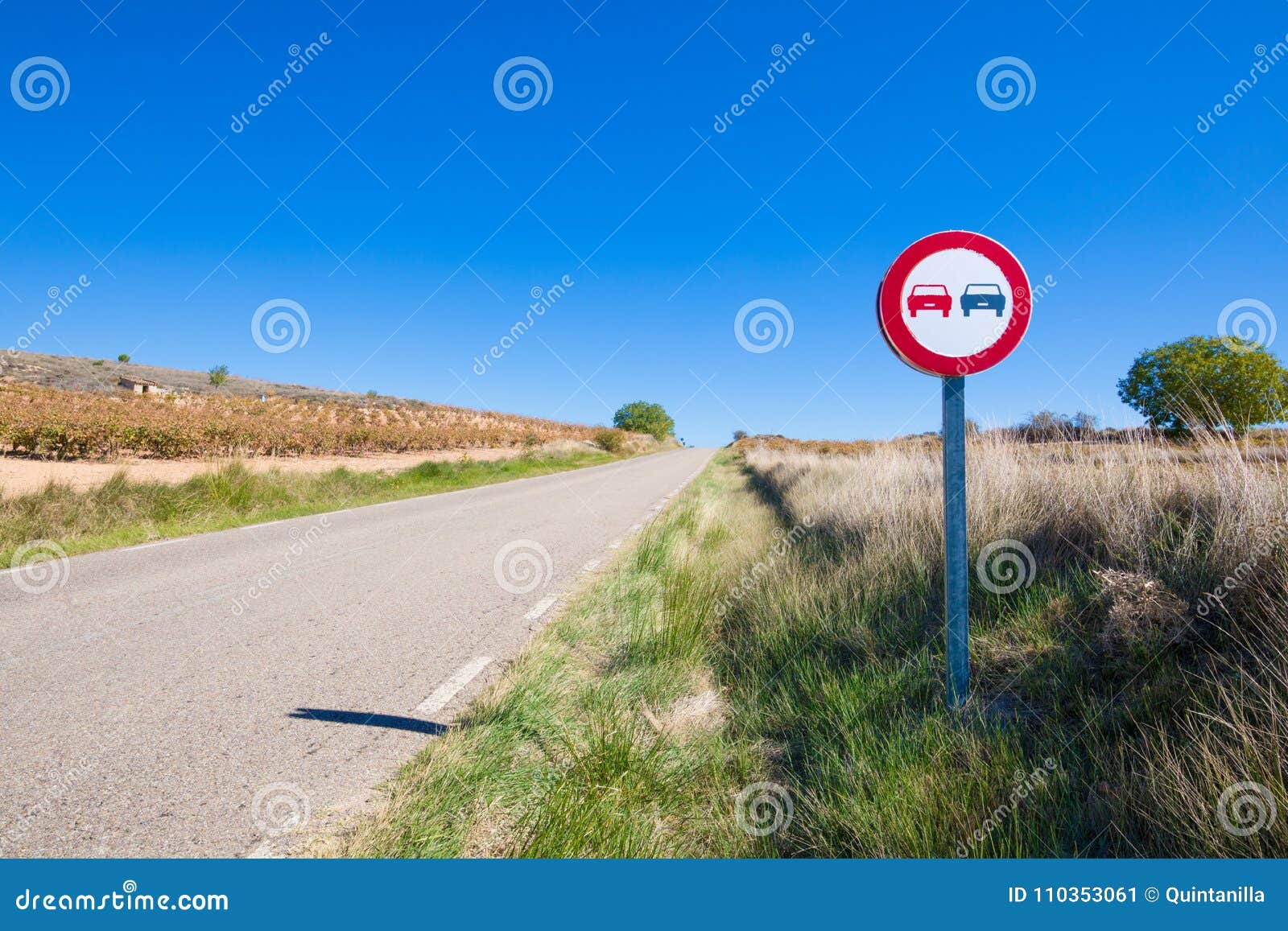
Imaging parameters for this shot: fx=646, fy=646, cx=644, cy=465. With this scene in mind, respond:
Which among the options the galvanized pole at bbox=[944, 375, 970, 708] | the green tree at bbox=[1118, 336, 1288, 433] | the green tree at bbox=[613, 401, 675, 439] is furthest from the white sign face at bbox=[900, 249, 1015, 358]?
the green tree at bbox=[613, 401, 675, 439]

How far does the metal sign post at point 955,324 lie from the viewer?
9.68 feet

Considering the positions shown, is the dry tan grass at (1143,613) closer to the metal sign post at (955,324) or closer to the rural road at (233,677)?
the metal sign post at (955,324)

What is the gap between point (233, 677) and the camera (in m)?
3.87

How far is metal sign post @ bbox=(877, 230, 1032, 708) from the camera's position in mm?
2951

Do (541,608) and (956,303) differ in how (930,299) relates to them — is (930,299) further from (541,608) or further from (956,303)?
(541,608)

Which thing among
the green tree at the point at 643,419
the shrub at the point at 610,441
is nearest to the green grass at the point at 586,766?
the shrub at the point at 610,441

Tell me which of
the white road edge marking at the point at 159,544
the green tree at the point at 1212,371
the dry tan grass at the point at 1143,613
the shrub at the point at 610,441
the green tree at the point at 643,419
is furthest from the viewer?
the green tree at the point at 643,419

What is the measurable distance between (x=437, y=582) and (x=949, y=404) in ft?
17.0

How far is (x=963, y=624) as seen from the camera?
303cm

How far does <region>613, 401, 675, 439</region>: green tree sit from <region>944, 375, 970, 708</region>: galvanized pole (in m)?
118

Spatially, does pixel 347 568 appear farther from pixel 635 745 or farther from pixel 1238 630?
pixel 1238 630

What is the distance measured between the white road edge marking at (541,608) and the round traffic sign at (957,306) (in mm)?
3716

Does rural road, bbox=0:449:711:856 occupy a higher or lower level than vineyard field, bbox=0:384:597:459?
lower

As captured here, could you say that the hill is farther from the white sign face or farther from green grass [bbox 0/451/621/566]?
the white sign face
